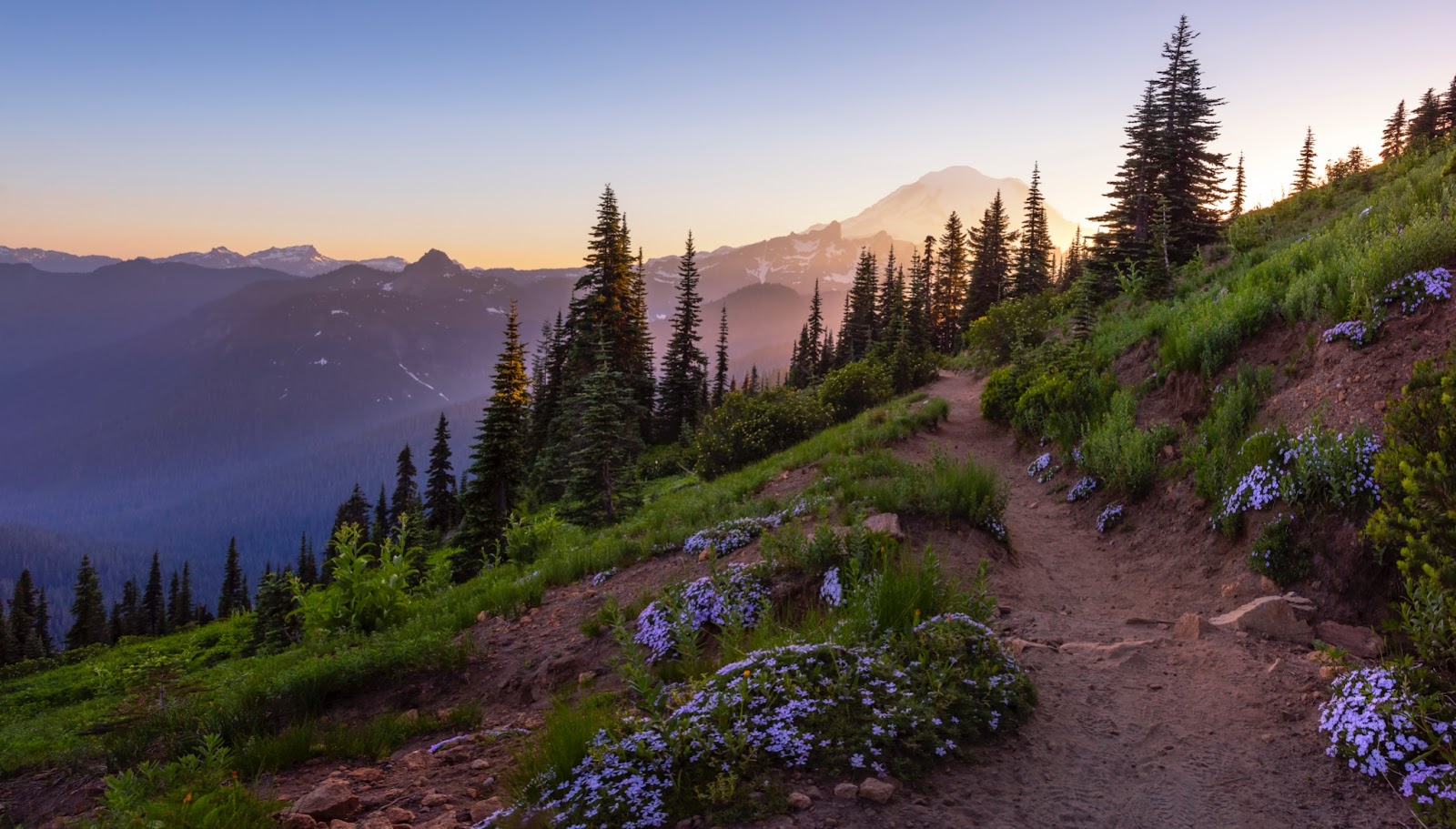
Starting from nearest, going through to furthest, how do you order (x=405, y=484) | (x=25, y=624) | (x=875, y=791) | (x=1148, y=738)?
(x=875, y=791) → (x=1148, y=738) → (x=25, y=624) → (x=405, y=484)

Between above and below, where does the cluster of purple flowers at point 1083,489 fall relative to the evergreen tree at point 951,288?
below

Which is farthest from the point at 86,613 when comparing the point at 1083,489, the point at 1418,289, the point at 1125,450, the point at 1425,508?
the point at 1418,289

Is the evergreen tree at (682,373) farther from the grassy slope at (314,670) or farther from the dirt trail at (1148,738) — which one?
the dirt trail at (1148,738)

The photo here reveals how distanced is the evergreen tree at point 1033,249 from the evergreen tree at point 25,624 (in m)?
97.8

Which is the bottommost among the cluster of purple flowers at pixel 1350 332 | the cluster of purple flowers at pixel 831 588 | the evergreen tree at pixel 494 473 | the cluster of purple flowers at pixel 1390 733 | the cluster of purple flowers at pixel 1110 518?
the evergreen tree at pixel 494 473

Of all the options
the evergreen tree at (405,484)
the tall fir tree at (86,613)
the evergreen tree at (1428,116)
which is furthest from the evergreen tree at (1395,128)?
the tall fir tree at (86,613)

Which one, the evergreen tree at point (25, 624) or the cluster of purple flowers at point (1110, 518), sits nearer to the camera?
the cluster of purple flowers at point (1110, 518)

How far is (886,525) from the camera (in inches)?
295

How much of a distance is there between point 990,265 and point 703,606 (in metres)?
64.5

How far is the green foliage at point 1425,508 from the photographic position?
13.6ft

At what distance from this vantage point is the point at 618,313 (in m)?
40.6

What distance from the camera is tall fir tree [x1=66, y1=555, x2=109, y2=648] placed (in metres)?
68.2

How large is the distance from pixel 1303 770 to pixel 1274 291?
973 cm

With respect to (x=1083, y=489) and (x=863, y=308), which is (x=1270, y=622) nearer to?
(x=1083, y=489)
